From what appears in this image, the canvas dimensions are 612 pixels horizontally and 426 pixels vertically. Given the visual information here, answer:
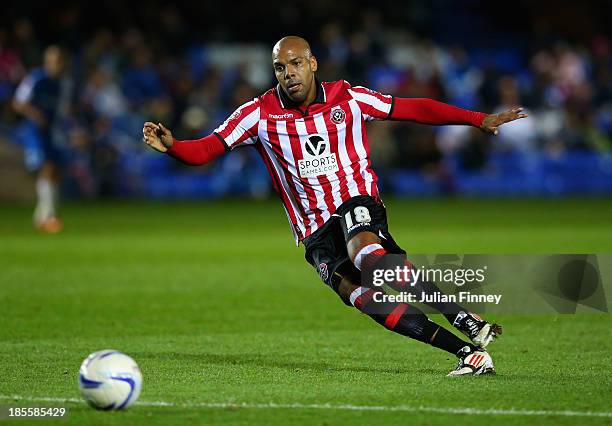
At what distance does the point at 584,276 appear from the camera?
964 centimetres

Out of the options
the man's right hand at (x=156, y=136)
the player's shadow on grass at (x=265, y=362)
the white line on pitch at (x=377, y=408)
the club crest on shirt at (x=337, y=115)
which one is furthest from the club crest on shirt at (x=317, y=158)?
the white line on pitch at (x=377, y=408)

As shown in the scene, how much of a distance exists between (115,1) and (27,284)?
48.2ft

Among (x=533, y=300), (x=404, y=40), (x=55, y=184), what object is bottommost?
(x=533, y=300)

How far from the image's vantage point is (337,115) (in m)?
A: 8.15

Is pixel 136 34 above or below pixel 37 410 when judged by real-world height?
above

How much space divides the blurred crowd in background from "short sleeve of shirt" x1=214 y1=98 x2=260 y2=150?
649 inches

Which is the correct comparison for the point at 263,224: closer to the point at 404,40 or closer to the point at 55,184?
the point at 55,184

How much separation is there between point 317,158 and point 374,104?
0.55 metres

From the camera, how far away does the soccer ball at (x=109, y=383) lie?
620cm

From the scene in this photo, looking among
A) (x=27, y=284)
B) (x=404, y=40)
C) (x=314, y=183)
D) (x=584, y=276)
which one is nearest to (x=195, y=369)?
(x=314, y=183)

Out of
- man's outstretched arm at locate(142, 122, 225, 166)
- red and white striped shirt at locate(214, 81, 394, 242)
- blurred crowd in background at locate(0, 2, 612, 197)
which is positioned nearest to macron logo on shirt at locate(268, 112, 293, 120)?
red and white striped shirt at locate(214, 81, 394, 242)

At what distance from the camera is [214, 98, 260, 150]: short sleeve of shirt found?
8.08 metres

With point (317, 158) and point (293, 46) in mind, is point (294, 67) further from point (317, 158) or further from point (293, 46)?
point (317, 158)

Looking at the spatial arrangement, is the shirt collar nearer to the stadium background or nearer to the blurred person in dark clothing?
the stadium background
